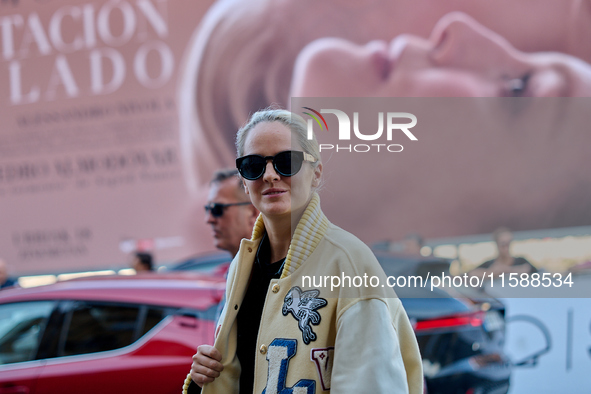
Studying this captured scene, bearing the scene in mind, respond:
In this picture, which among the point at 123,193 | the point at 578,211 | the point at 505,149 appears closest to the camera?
the point at 505,149

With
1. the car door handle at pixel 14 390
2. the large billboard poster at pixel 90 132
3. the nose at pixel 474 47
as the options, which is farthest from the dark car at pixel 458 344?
the large billboard poster at pixel 90 132

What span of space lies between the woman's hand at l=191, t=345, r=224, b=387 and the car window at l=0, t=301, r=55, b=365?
6.63ft

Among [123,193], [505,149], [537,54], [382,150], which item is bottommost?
[382,150]

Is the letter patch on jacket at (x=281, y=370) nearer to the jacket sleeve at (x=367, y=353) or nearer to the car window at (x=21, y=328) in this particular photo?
the jacket sleeve at (x=367, y=353)

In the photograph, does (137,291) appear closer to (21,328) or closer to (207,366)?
(21,328)

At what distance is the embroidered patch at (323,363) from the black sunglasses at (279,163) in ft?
1.50

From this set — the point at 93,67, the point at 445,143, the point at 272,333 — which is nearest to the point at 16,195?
the point at 93,67

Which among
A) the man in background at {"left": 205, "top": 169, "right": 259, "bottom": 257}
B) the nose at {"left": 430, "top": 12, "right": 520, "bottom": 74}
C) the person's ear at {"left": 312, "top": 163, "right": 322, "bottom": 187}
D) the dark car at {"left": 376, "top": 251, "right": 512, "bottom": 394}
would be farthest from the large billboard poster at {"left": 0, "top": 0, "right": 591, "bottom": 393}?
the person's ear at {"left": 312, "top": 163, "right": 322, "bottom": 187}

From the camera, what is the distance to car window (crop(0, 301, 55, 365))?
3202mm

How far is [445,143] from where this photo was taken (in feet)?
8.88

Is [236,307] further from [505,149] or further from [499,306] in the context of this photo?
[499,306]

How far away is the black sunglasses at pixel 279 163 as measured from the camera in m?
1.50

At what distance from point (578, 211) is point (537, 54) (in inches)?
115

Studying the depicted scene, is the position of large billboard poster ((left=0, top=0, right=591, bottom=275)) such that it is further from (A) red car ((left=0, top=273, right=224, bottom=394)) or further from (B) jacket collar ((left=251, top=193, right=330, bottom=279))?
(B) jacket collar ((left=251, top=193, right=330, bottom=279))
